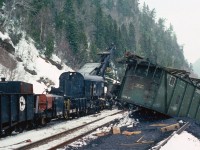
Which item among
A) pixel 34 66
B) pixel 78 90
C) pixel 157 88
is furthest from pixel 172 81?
pixel 34 66

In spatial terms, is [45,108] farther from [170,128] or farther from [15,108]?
[170,128]

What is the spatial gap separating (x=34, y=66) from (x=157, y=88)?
1188 inches

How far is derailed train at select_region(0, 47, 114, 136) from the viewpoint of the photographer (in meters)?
14.7

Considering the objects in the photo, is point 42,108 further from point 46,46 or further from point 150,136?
point 46,46

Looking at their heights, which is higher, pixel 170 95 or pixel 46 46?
pixel 46 46

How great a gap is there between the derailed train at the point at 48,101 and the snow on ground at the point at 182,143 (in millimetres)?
7031

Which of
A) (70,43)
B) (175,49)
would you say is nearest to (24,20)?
(70,43)

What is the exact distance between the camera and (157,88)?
20.1 meters

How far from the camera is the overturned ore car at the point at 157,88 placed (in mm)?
20172

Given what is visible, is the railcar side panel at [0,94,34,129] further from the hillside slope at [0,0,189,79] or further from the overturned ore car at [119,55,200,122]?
the hillside slope at [0,0,189,79]

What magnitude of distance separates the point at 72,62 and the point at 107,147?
2043 inches

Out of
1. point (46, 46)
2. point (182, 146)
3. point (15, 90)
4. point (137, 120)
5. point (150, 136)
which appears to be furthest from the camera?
point (46, 46)

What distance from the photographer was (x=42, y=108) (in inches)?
725

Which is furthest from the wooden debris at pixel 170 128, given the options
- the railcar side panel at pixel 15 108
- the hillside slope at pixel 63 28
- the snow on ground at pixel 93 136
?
the hillside slope at pixel 63 28
